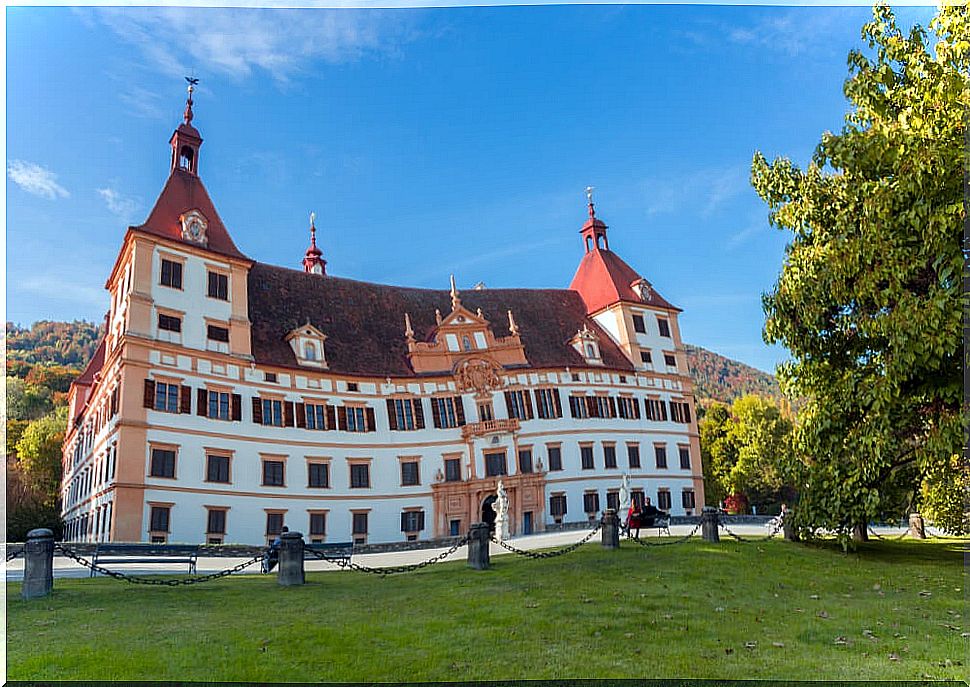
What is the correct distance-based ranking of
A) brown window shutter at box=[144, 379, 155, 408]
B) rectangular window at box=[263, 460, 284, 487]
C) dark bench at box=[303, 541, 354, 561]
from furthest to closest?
1. rectangular window at box=[263, 460, 284, 487]
2. brown window shutter at box=[144, 379, 155, 408]
3. dark bench at box=[303, 541, 354, 561]

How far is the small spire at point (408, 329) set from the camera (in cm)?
2045

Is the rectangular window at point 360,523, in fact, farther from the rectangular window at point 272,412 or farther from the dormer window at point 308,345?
the dormer window at point 308,345

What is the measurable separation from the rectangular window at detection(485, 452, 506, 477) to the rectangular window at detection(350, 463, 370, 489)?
3060mm

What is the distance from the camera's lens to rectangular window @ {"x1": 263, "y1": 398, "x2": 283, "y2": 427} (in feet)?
60.3

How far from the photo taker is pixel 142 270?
17.2 m

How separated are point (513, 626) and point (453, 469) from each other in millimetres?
10911

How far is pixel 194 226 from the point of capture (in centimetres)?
1836

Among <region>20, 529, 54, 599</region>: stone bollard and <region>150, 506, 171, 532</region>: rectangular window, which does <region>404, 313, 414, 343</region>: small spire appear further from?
<region>20, 529, 54, 599</region>: stone bollard

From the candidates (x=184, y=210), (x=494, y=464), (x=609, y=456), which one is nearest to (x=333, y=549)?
(x=494, y=464)

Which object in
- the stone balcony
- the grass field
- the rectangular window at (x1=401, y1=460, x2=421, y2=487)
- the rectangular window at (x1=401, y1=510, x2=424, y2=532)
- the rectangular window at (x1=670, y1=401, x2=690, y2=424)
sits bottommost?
the grass field

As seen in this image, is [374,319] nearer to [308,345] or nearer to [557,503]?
[308,345]

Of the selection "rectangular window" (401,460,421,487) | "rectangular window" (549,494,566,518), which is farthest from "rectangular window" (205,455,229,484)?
"rectangular window" (549,494,566,518)

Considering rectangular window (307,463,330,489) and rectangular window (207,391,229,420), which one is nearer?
rectangular window (207,391,229,420)

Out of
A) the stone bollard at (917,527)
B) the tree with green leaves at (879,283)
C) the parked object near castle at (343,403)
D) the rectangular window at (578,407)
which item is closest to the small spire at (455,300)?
the parked object near castle at (343,403)
